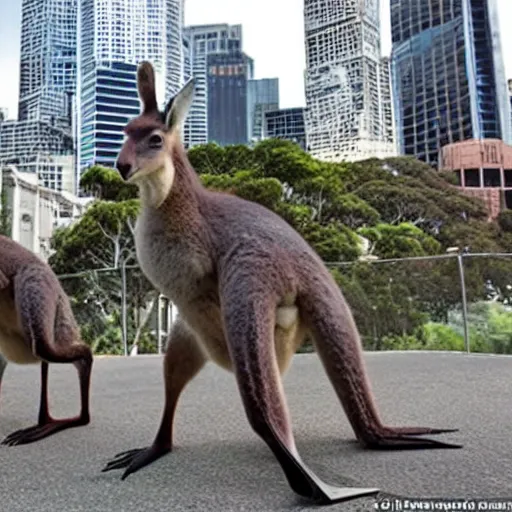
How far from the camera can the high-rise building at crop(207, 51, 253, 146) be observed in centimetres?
1648

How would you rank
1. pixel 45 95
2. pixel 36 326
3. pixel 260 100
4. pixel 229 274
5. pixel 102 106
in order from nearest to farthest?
1. pixel 229 274
2. pixel 36 326
3. pixel 102 106
4. pixel 45 95
5. pixel 260 100

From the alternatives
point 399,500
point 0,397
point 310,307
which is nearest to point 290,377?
point 0,397

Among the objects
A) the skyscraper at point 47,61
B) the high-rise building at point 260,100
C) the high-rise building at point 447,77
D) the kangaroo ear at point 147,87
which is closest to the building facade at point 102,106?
the skyscraper at point 47,61

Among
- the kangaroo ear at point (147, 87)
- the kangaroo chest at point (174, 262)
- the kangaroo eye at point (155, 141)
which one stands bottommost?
the kangaroo chest at point (174, 262)

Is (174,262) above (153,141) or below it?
below

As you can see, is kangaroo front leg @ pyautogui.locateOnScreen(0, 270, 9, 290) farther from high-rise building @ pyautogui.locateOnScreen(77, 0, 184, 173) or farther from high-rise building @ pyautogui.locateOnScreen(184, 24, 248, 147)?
high-rise building @ pyautogui.locateOnScreen(184, 24, 248, 147)

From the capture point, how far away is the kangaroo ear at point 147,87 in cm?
165

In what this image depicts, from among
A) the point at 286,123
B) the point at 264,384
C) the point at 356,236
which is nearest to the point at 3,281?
the point at 264,384

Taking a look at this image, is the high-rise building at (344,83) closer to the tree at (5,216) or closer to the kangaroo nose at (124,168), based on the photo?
the tree at (5,216)

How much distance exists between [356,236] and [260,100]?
939 cm

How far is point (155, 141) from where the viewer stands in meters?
1.55

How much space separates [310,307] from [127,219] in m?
9.09

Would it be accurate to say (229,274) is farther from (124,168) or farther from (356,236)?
(356,236)

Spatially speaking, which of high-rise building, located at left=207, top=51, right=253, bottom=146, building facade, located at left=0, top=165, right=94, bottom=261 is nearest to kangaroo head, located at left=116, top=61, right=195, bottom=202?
building facade, located at left=0, top=165, right=94, bottom=261
